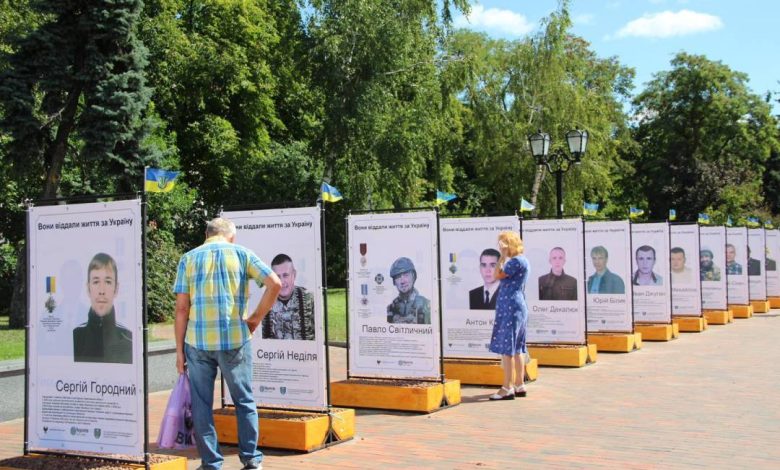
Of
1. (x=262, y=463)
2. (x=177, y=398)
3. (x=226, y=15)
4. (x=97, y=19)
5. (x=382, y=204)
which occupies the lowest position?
(x=262, y=463)

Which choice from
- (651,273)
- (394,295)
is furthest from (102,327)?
(651,273)

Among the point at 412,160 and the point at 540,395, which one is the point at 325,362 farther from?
the point at 412,160

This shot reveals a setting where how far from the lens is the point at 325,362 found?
25.0 ft

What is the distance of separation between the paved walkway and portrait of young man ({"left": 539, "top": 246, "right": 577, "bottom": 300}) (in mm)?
1296

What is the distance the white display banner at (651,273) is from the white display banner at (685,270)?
2.01 metres

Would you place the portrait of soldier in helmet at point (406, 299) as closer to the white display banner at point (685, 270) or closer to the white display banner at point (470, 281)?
the white display banner at point (470, 281)

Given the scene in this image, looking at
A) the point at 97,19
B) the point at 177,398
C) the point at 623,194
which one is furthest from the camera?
the point at 623,194

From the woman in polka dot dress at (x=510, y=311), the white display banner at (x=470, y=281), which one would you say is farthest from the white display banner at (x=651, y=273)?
the woman in polka dot dress at (x=510, y=311)

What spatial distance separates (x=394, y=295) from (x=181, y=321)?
3.79 m

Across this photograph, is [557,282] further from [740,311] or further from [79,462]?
[740,311]

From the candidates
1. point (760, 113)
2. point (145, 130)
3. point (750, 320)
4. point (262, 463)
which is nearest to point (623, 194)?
point (760, 113)

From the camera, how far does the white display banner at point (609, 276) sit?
15.6m

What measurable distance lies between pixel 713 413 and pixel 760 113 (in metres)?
54.6

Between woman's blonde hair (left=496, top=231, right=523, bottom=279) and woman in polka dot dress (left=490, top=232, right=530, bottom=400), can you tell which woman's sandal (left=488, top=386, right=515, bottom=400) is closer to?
woman in polka dot dress (left=490, top=232, right=530, bottom=400)
